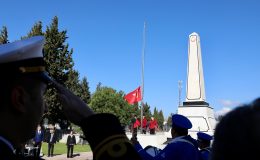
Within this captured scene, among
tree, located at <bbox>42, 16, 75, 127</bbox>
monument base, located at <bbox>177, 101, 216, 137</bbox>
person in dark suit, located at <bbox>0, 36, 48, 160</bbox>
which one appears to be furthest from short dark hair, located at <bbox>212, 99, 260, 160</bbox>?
tree, located at <bbox>42, 16, 75, 127</bbox>

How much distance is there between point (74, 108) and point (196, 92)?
26622mm

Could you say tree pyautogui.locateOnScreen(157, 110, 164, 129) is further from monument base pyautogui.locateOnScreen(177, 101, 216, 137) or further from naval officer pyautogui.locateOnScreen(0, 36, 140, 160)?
naval officer pyautogui.locateOnScreen(0, 36, 140, 160)

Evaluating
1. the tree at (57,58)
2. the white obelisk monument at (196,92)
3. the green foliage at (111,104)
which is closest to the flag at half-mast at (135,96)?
the white obelisk monument at (196,92)

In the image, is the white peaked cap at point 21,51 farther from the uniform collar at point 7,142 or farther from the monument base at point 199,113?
the monument base at point 199,113

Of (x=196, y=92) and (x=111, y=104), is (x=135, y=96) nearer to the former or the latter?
(x=196, y=92)

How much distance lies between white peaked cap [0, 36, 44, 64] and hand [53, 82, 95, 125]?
11.4 inches

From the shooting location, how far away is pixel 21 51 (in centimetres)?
168

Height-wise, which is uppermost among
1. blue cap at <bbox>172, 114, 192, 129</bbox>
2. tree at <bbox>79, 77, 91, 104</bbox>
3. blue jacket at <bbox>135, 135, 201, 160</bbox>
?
tree at <bbox>79, 77, 91, 104</bbox>

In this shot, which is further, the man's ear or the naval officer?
the man's ear

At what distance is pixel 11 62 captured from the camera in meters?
1.63

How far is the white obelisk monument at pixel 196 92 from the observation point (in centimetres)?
2756

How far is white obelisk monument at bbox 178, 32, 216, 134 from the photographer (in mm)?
27562

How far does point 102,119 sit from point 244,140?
62cm

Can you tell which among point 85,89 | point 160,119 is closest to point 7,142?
point 85,89
